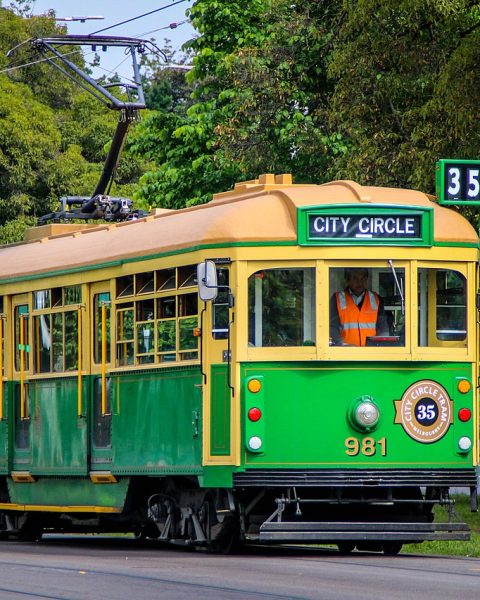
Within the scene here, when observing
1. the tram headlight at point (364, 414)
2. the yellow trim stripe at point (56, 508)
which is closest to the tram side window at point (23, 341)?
the yellow trim stripe at point (56, 508)

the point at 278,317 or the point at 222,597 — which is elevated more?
the point at 278,317

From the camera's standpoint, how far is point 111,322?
56.1 ft

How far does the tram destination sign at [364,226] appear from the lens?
604 inches

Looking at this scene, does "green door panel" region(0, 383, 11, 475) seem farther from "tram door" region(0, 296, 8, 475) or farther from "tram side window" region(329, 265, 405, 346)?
"tram side window" region(329, 265, 405, 346)

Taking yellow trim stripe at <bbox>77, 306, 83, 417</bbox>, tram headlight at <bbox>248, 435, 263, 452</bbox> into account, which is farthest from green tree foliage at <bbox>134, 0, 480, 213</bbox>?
tram headlight at <bbox>248, 435, 263, 452</bbox>

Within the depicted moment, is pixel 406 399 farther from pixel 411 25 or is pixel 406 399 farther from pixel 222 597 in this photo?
pixel 411 25

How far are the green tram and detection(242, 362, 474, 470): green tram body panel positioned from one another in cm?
1

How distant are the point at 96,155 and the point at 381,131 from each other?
1160 inches

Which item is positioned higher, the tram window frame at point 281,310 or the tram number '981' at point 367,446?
the tram window frame at point 281,310

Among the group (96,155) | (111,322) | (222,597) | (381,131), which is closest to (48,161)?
(96,155)

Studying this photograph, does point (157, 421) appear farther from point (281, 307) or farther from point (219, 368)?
point (281, 307)

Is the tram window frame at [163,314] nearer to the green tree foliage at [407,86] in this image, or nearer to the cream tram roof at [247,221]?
the cream tram roof at [247,221]

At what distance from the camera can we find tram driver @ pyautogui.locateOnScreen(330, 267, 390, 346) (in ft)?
50.3

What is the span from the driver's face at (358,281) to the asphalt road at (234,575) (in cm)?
235
